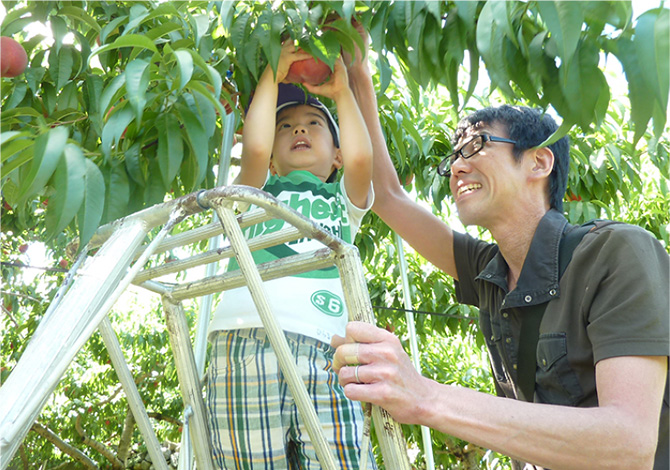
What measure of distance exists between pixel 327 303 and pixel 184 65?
661mm

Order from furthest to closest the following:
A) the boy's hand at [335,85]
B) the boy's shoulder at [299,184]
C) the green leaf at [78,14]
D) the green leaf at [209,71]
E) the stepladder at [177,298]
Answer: the boy's shoulder at [299,184], the boy's hand at [335,85], the green leaf at [78,14], the green leaf at [209,71], the stepladder at [177,298]

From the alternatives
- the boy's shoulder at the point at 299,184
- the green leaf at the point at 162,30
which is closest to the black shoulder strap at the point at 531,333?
the boy's shoulder at the point at 299,184

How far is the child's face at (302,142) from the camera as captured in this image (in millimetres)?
1579

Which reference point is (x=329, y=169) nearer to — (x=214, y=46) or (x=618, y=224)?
(x=214, y=46)

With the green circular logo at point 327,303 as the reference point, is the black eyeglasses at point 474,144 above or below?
above

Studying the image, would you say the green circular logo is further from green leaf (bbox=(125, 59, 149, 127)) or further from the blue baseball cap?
green leaf (bbox=(125, 59, 149, 127))

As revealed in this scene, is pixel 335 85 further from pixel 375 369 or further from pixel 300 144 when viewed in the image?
pixel 375 369

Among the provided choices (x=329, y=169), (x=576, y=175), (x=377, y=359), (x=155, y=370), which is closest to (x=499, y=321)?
(x=329, y=169)

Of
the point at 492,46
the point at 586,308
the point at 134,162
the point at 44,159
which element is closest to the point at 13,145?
the point at 44,159

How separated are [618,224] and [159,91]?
3.08ft

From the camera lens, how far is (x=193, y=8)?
1144 mm

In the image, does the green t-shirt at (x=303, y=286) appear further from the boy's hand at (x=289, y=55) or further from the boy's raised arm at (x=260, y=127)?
the boy's hand at (x=289, y=55)

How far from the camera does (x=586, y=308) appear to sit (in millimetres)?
1271

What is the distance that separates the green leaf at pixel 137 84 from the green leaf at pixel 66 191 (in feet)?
0.32
